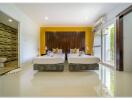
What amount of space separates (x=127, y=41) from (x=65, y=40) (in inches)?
273

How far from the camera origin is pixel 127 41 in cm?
652

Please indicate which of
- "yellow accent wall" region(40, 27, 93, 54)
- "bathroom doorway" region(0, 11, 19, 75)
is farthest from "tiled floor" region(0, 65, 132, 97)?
"yellow accent wall" region(40, 27, 93, 54)

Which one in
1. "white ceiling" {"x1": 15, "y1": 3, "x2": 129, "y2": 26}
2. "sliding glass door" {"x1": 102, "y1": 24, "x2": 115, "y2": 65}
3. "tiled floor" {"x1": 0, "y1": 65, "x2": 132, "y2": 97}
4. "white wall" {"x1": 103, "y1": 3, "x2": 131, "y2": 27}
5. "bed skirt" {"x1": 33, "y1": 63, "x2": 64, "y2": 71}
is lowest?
"tiled floor" {"x1": 0, "y1": 65, "x2": 132, "y2": 97}

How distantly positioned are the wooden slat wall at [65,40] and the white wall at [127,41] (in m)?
6.56

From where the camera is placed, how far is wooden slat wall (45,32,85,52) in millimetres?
12984

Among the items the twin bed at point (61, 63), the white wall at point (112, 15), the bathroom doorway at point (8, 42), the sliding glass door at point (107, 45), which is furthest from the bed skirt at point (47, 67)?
the sliding glass door at point (107, 45)

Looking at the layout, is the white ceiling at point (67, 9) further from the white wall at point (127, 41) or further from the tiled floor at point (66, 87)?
the tiled floor at point (66, 87)

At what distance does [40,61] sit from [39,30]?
20.7 feet

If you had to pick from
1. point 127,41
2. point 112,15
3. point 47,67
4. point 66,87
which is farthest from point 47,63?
point 112,15

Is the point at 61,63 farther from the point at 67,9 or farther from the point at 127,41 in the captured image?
the point at 127,41

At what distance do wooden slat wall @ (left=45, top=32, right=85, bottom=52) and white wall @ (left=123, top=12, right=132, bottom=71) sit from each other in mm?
6562

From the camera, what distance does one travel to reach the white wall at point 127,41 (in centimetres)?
642

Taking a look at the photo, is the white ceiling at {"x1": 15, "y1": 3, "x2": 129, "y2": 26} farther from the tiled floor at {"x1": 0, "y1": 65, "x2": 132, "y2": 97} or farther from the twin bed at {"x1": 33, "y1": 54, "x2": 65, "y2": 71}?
the tiled floor at {"x1": 0, "y1": 65, "x2": 132, "y2": 97}

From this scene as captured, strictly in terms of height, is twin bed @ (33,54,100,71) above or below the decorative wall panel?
below
